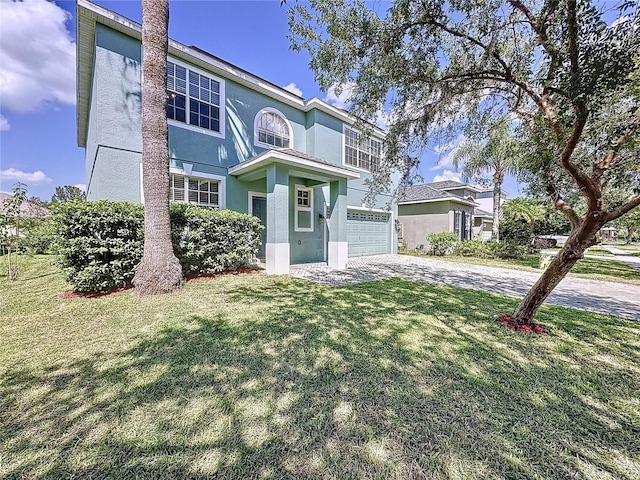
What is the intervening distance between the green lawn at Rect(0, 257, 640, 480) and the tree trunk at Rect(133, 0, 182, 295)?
4.10 ft

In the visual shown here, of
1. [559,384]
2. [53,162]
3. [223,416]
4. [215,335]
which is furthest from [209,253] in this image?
[53,162]

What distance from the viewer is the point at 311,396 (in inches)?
99.7

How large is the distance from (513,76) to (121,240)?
8.23 m

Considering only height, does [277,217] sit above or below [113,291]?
above

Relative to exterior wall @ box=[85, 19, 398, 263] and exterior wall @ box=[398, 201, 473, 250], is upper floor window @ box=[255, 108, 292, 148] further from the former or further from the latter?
exterior wall @ box=[398, 201, 473, 250]

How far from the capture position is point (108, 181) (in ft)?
Result: 24.2

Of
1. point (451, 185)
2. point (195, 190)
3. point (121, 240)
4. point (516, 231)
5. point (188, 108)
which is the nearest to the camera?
point (121, 240)

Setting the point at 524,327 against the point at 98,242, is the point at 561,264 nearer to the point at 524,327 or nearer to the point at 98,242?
the point at 524,327

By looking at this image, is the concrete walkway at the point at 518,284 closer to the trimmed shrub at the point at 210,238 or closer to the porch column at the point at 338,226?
the porch column at the point at 338,226

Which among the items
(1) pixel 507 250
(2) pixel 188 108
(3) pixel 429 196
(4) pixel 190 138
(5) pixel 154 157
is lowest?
(1) pixel 507 250

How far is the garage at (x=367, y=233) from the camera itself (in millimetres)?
14398

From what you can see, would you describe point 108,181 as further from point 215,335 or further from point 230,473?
point 230,473

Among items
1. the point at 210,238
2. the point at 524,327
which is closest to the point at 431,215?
the point at 524,327

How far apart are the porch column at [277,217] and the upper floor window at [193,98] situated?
9.82 feet
